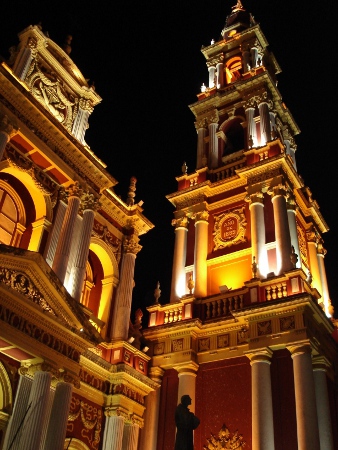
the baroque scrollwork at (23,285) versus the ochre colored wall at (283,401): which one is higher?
the baroque scrollwork at (23,285)

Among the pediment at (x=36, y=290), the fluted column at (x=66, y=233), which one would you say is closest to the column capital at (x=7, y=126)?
the fluted column at (x=66, y=233)

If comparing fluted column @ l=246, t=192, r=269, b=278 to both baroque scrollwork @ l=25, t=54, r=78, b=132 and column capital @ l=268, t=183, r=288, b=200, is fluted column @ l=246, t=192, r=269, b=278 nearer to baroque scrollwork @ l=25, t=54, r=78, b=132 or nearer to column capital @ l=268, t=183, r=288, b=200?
column capital @ l=268, t=183, r=288, b=200

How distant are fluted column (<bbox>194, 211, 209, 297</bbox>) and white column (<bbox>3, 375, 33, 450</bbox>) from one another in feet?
23.7

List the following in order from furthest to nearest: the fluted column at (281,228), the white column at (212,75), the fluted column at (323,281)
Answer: the white column at (212,75), the fluted column at (323,281), the fluted column at (281,228)

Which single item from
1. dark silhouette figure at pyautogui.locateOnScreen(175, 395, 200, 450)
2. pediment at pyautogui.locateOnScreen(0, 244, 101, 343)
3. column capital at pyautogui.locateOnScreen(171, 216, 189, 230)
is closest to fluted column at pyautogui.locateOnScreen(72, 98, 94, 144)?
column capital at pyautogui.locateOnScreen(171, 216, 189, 230)

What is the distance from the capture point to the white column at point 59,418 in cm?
1279

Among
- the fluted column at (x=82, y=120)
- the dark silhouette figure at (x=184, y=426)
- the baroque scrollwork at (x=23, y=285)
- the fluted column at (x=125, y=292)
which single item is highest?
the fluted column at (x=82, y=120)

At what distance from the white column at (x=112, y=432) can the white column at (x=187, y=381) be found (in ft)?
6.75

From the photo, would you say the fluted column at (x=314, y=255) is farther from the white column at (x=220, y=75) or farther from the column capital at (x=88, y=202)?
the column capital at (x=88, y=202)

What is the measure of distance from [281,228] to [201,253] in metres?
3.15

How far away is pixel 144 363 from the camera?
1744 cm

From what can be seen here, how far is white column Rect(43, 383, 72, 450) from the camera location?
1279 centimetres

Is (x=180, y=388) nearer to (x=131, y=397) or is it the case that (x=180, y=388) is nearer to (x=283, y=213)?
(x=131, y=397)

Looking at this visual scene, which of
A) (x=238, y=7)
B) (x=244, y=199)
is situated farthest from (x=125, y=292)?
(x=238, y=7)
